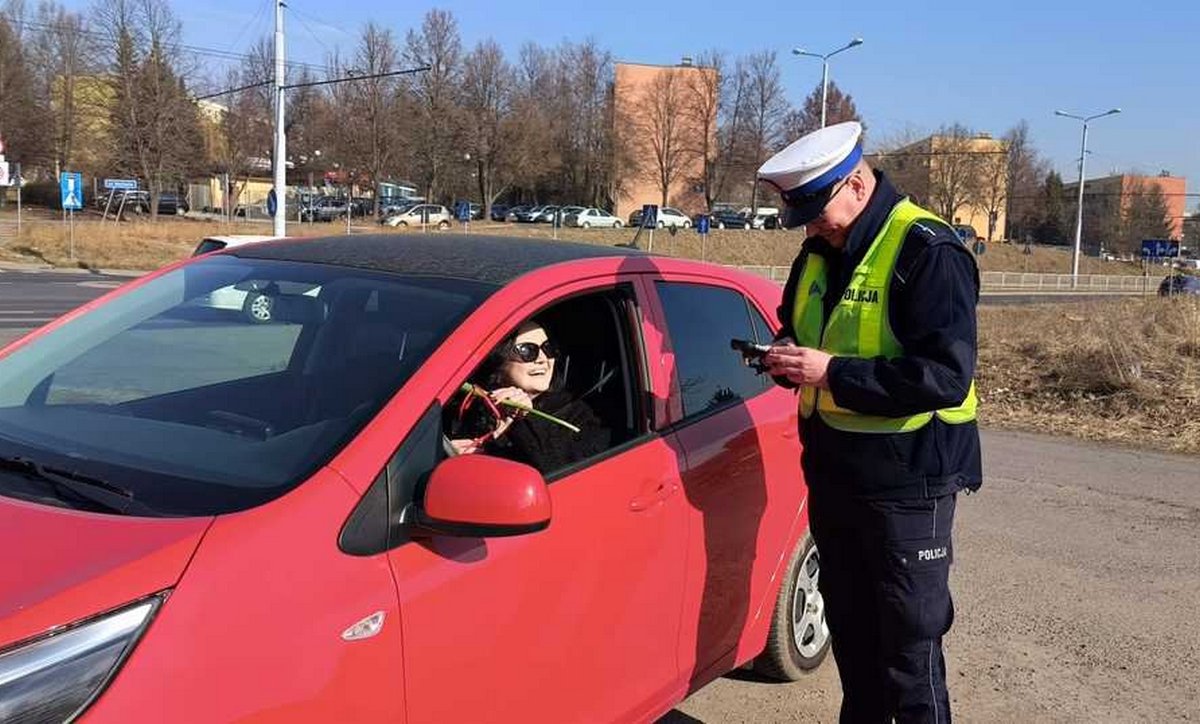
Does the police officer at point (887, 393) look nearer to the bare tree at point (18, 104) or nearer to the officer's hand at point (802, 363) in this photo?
the officer's hand at point (802, 363)

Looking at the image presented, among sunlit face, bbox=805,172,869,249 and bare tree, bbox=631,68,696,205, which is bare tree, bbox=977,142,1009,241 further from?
sunlit face, bbox=805,172,869,249

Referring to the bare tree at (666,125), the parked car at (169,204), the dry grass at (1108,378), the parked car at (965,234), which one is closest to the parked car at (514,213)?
the bare tree at (666,125)

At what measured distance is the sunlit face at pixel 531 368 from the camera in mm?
2768

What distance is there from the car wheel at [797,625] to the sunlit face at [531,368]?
126 cm

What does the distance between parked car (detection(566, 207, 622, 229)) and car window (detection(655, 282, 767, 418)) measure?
64903 millimetres

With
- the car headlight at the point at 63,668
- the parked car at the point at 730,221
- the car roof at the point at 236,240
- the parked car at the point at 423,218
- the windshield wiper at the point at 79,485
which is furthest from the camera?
the parked car at the point at 730,221

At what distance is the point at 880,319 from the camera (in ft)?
8.60

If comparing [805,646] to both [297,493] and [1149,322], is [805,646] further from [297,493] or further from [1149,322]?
[1149,322]

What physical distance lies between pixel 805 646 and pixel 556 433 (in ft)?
5.68

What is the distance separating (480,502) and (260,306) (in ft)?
4.09

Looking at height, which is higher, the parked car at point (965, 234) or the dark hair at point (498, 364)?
the parked car at point (965, 234)

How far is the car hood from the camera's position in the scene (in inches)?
62.6

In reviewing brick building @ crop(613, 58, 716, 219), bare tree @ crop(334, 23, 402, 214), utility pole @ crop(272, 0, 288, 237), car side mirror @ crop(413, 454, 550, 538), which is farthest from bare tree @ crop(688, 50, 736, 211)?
car side mirror @ crop(413, 454, 550, 538)

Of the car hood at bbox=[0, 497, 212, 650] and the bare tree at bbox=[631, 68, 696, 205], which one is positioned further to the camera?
the bare tree at bbox=[631, 68, 696, 205]
